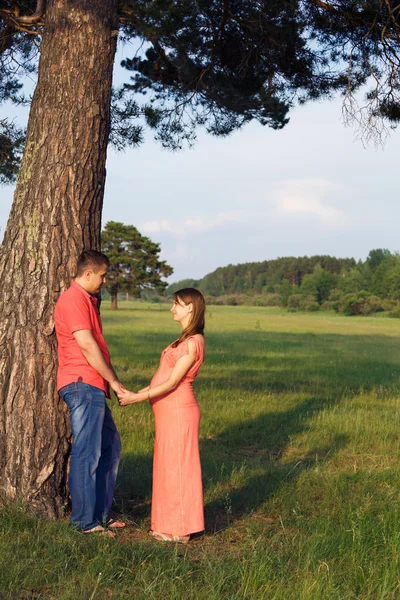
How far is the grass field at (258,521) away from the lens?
373 cm

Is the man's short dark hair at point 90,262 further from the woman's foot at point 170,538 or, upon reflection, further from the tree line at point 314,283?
the tree line at point 314,283

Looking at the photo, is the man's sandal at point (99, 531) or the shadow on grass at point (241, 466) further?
the shadow on grass at point (241, 466)

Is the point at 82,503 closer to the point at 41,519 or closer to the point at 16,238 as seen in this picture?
the point at 41,519

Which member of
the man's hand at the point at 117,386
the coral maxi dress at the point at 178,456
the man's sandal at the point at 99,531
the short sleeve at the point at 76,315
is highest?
the short sleeve at the point at 76,315

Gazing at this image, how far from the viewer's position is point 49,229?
5047mm

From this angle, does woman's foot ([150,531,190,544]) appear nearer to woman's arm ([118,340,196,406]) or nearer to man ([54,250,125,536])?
man ([54,250,125,536])

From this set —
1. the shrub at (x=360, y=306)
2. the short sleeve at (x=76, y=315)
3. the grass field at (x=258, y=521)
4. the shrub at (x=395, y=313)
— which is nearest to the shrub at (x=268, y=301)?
the shrub at (x=360, y=306)

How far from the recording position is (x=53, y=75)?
5.35 m

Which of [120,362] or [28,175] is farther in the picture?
[120,362]

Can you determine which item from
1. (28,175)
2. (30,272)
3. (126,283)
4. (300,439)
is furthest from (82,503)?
(126,283)

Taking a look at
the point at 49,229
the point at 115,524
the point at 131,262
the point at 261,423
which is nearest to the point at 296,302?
the point at 131,262

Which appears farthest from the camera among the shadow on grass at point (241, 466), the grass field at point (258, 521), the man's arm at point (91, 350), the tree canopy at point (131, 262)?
the tree canopy at point (131, 262)

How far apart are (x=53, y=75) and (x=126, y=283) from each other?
61726 millimetres

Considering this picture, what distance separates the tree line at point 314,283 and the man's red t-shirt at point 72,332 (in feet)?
255
